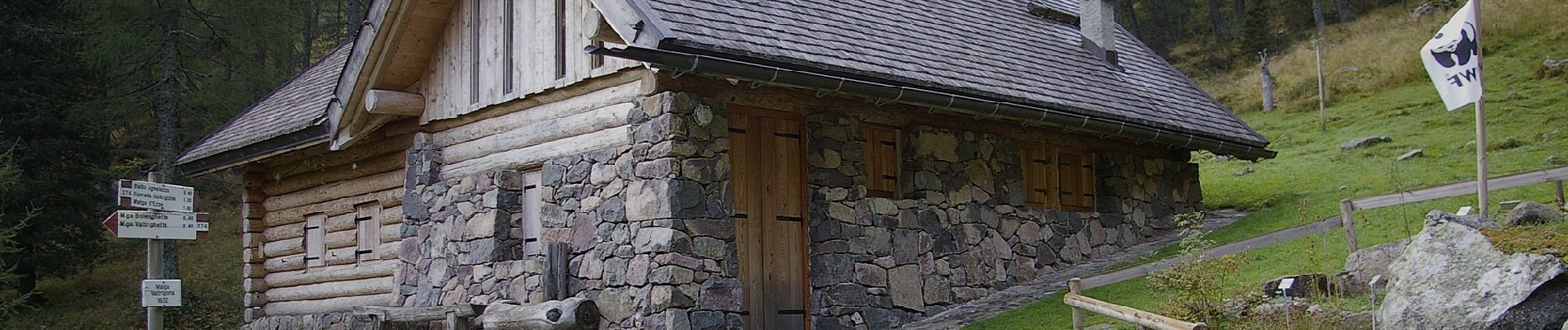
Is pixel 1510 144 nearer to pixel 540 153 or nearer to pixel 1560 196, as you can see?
pixel 1560 196

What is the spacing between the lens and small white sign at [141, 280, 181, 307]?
1074 cm

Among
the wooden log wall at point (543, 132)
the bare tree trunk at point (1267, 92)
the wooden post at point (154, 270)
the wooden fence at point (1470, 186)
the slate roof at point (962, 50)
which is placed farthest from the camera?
the bare tree trunk at point (1267, 92)

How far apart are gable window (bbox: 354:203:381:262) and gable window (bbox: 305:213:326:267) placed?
0.87m

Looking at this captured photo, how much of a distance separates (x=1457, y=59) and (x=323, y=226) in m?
12.8

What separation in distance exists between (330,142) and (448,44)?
5.66 feet

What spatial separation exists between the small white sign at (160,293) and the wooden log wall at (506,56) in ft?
12.7

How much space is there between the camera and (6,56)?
2527cm

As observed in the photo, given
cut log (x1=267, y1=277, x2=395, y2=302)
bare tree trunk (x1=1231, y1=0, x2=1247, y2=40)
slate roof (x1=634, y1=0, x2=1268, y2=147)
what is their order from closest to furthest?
1. slate roof (x1=634, y1=0, x2=1268, y2=147)
2. cut log (x1=267, y1=277, x2=395, y2=302)
3. bare tree trunk (x1=1231, y1=0, x2=1247, y2=40)

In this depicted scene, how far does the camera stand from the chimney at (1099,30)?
60.9 feet

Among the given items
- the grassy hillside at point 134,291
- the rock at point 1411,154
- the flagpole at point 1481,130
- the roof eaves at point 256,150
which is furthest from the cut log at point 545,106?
the rock at point 1411,154

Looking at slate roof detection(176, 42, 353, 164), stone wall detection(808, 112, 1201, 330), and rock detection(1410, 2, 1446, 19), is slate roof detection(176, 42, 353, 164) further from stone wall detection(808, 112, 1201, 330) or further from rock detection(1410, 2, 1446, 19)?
rock detection(1410, 2, 1446, 19)

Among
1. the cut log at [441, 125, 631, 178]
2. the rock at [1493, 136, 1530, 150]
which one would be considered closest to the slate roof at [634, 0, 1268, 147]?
the cut log at [441, 125, 631, 178]

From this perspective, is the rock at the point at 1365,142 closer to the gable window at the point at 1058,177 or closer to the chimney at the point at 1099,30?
the chimney at the point at 1099,30

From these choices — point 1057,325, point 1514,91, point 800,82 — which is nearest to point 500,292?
point 800,82
